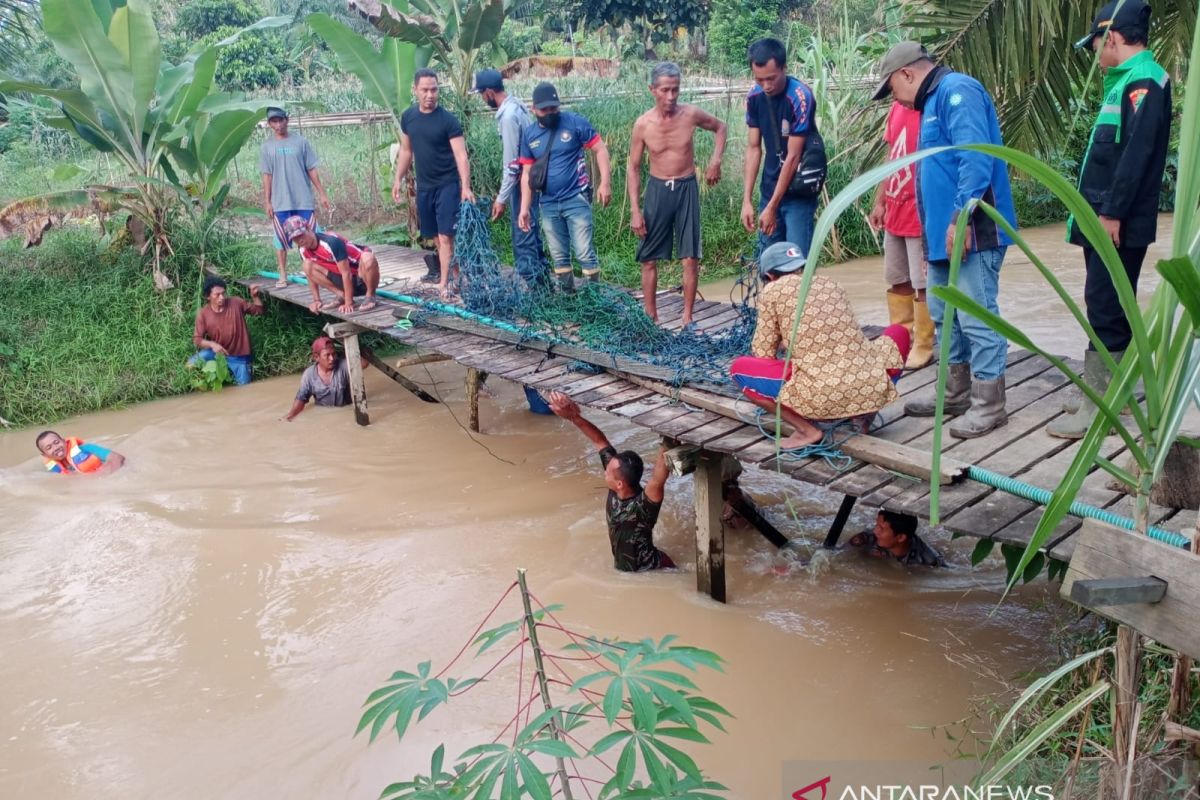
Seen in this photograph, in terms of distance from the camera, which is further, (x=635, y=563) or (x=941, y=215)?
(x=635, y=563)

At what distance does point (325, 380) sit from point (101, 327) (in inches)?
92.9

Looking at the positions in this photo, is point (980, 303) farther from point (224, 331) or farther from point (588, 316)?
point (224, 331)

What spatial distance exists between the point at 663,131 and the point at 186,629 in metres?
3.79

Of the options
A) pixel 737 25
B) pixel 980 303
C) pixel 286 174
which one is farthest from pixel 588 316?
pixel 737 25

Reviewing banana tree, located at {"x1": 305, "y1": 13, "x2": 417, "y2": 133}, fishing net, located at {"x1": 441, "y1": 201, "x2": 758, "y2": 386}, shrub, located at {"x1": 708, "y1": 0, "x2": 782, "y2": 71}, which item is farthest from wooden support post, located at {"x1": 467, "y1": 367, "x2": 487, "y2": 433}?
shrub, located at {"x1": 708, "y1": 0, "x2": 782, "y2": 71}

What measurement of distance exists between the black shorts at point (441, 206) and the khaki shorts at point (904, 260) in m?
3.43

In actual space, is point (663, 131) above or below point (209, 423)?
above

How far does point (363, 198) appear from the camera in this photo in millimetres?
12562

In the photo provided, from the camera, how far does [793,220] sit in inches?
221

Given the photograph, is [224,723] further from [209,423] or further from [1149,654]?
[209,423]

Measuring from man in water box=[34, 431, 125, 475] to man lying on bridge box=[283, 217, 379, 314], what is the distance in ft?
6.14

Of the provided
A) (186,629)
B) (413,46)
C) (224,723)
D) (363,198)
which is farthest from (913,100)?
(363,198)

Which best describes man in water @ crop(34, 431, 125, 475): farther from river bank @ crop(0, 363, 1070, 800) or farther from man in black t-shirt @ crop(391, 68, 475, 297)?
man in black t-shirt @ crop(391, 68, 475, 297)

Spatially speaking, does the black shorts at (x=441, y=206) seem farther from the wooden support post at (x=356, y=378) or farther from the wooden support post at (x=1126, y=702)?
the wooden support post at (x=1126, y=702)
